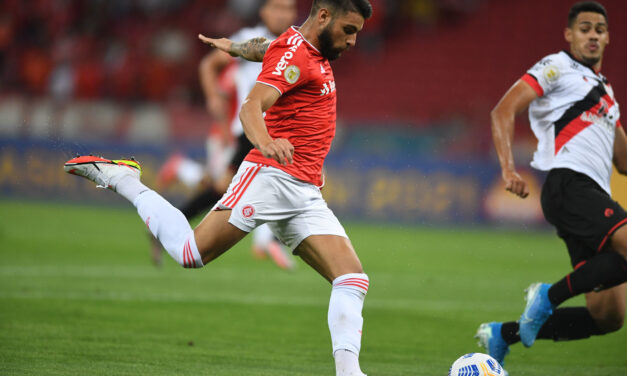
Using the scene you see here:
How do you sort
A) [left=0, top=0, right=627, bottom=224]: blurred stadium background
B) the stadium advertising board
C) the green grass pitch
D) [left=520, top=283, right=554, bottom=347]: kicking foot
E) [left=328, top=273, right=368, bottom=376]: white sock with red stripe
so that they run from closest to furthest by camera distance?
[left=328, top=273, right=368, bottom=376]: white sock with red stripe → [left=520, top=283, right=554, bottom=347]: kicking foot → the green grass pitch → the stadium advertising board → [left=0, top=0, right=627, bottom=224]: blurred stadium background

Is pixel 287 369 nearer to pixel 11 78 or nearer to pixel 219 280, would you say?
pixel 219 280

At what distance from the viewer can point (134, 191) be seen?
528cm

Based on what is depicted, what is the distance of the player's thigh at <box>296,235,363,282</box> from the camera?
4793mm

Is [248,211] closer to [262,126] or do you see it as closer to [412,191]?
[262,126]

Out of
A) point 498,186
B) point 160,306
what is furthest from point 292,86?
point 498,186

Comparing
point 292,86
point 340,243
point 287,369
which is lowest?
point 287,369

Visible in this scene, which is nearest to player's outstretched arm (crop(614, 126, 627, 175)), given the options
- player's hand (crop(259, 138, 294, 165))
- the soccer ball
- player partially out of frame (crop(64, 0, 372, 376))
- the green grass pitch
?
the green grass pitch

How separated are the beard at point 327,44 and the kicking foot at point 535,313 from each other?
2.02m

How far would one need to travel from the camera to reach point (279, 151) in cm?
437

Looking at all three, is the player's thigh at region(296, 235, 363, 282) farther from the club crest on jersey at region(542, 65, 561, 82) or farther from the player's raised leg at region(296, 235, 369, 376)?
the club crest on jersey at region(542, 65, 561, 82)

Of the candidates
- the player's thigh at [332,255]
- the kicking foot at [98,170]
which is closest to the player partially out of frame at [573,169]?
the player's thigh at [332,255]

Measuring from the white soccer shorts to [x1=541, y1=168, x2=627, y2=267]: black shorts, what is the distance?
161 centimetres

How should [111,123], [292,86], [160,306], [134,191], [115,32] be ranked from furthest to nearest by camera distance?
[115,32]
[111,123]
[160,306]
[134,191]
[292,86]

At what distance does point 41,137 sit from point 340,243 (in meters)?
14.9
